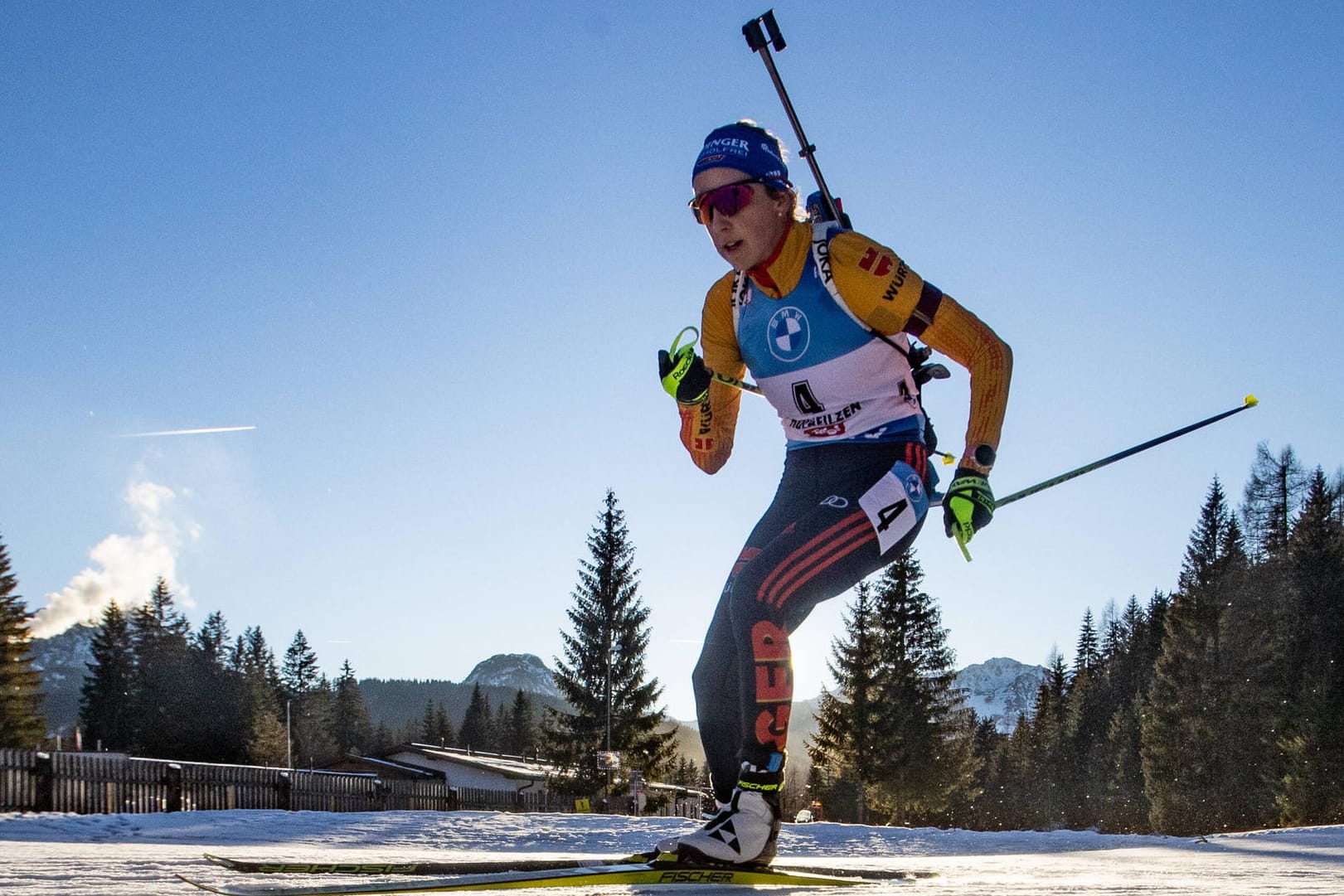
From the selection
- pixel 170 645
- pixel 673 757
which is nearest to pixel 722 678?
pixel 673 757

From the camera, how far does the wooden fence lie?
1550cm

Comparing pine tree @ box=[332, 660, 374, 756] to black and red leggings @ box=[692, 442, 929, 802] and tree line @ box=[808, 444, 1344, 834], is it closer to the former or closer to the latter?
tree line @ box=[808, 444, 1344, 834]

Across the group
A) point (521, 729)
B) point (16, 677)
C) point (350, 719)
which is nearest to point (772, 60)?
point (16, 677)

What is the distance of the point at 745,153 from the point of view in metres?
3.69

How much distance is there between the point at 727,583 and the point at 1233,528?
2528 inches

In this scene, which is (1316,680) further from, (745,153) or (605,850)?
(745,153)

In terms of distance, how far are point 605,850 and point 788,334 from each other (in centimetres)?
503

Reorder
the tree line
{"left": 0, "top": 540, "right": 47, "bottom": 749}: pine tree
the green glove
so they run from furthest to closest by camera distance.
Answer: {"left": 0, "top": 540, "right": 47, "bottom": 749}: pine tree → the tree line → the green glove

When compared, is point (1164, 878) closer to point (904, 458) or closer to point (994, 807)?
point (904, 458)

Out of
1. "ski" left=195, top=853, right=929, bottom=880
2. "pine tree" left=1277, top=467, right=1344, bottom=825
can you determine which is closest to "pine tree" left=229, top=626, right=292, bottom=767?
"pine tree" left=1277, top=467, right=1344, bottom=825

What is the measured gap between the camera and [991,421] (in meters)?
3.41

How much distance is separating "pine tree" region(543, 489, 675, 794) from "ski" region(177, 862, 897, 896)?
4175 cm

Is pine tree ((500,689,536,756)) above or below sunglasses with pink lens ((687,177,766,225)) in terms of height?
below

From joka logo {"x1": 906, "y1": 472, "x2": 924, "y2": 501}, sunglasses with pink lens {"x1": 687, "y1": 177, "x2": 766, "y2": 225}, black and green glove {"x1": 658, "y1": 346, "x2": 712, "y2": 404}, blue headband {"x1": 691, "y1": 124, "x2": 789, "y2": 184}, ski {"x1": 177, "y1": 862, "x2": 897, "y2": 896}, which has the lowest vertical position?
ski {"x1": 177, "y1": 862, "x2": 897, "y2": 896}
